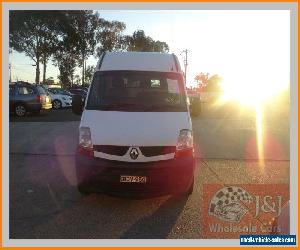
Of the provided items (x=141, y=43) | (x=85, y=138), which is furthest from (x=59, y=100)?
(x=141, y=43)

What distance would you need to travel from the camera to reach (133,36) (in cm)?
6875

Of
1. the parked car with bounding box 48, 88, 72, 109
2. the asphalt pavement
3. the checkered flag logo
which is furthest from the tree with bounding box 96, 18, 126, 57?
the checkered flag logo

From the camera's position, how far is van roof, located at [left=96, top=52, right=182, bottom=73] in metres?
7.29

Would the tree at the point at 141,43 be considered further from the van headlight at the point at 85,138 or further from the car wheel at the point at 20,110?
the van headlight at the point at 85,138

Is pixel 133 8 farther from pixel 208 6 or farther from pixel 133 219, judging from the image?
pixel 133 219

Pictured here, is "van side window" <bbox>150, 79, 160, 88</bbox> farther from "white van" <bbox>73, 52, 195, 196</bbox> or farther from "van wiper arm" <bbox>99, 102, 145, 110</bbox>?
"van wiper arm" <bbox>99, 102, 145, 110</bbox>

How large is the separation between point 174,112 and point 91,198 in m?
1.88

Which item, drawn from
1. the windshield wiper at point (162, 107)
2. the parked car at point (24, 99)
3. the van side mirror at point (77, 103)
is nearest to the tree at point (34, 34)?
the parked car at point (24, 99)

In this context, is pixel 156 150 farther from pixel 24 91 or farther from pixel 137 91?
pixel 24 91

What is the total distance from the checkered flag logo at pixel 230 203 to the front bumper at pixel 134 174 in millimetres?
624

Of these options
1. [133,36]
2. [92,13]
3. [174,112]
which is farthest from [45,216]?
[133,36]

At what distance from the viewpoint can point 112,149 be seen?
19.4ft

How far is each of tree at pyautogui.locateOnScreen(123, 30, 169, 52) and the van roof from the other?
5738 centimetres

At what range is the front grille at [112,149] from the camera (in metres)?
5.89
